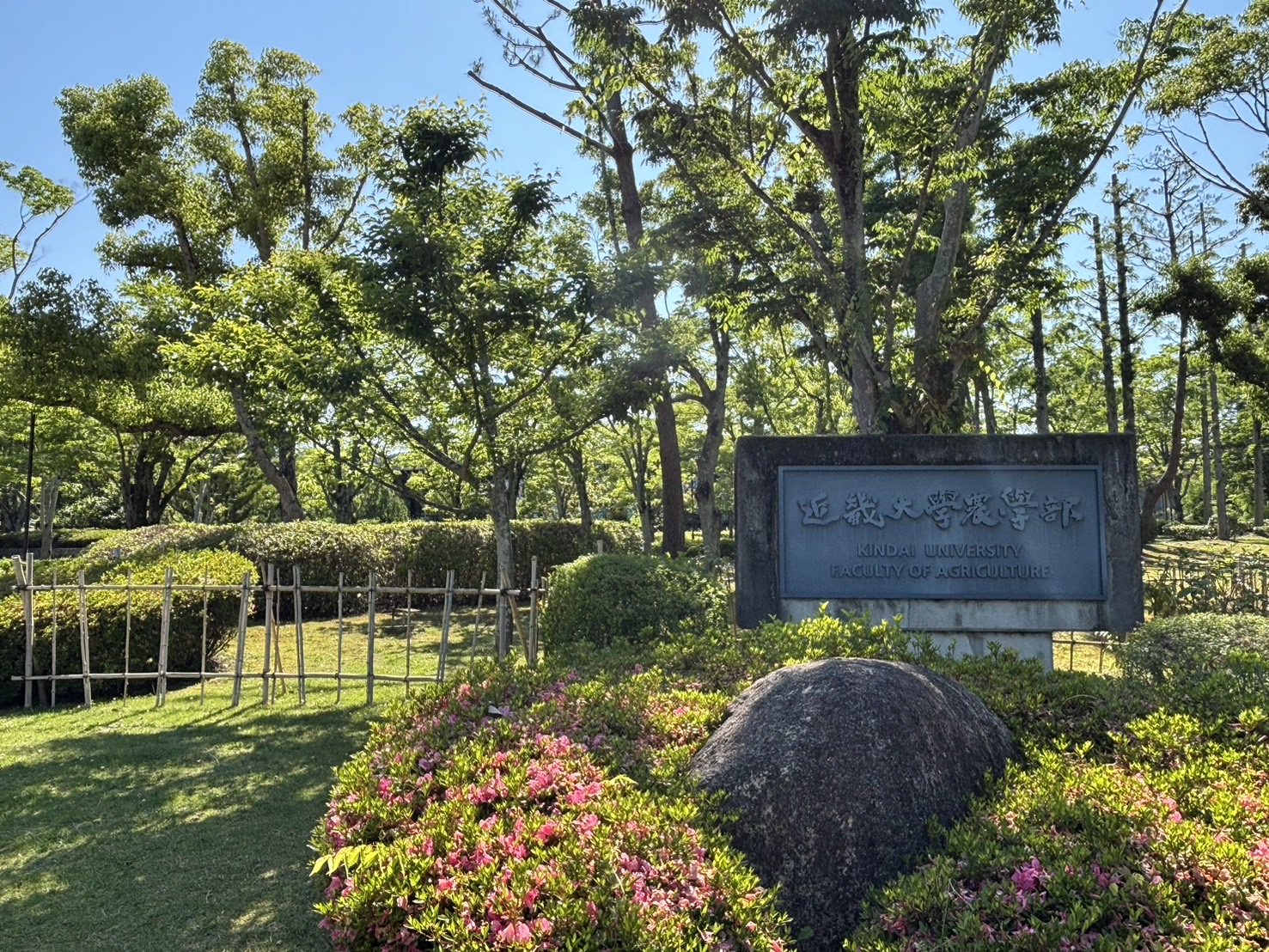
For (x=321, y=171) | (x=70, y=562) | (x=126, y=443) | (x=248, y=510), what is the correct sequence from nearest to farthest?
(x=70, y=562) → (x=321, y=171) → (x=126, y=443) → (x=248, y=510)

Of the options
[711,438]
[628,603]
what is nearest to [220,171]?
[711,438]

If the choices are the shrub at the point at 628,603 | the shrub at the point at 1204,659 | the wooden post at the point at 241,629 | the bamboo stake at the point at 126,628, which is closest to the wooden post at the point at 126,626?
the bamboo stake at the point at 126,628

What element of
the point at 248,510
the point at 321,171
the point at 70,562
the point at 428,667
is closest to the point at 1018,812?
the point at 428,667

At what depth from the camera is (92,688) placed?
28.6 feet

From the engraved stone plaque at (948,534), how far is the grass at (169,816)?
144 inches

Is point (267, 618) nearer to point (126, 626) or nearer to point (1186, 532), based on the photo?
point (126, 626)

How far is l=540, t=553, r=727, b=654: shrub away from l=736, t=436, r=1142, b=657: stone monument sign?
784 millimetres

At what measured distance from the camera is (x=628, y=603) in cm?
643

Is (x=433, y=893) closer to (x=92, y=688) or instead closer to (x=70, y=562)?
(x=92, y=688)

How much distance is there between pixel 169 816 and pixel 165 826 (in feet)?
0.52

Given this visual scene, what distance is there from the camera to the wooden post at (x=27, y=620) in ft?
26.0

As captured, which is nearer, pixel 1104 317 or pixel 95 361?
pixel 95 361

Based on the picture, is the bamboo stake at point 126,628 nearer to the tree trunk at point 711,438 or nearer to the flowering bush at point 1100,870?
the flowering bush at point 1100,870

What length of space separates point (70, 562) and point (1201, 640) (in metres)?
12.4
